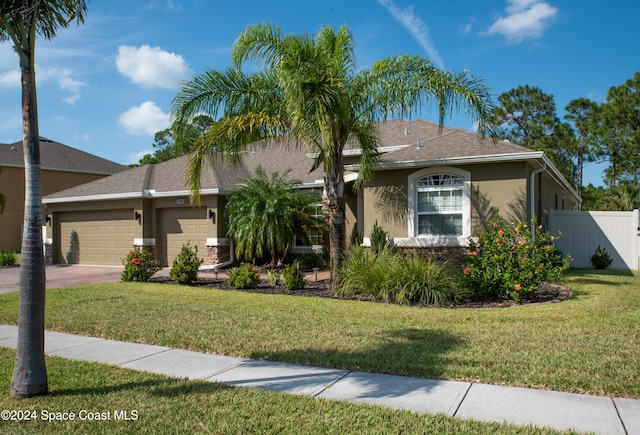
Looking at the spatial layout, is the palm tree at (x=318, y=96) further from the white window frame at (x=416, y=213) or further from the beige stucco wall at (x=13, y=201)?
the beige stucco wall at (x=13, y=201)

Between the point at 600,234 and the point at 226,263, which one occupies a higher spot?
the point at 600,234

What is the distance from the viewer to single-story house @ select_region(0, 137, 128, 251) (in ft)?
90.6

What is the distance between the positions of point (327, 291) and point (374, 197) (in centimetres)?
351

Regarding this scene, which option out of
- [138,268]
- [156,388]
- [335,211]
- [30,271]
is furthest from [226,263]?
[30,271]

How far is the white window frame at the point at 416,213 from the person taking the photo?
1321cm

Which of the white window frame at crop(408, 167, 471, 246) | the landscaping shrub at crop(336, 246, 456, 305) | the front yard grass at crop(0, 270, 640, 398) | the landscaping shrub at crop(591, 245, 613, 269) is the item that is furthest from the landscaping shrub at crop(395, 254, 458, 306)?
the landscaping shrub at crop(591, 245, 613, 269)

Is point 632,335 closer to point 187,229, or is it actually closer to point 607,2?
point 607,2

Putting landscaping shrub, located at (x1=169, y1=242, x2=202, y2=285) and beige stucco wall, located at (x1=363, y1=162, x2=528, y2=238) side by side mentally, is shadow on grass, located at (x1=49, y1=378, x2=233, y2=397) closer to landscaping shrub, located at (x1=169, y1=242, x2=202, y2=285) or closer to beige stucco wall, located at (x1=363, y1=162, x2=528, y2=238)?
landscaping shrub, located at (x1=169, y1=242, x2=202, y2=285)

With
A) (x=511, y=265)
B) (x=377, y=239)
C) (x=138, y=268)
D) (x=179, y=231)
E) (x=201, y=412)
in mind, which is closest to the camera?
(x=201, y=412)

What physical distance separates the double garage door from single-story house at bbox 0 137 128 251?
7.27 metres

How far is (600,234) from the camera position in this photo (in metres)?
17.3

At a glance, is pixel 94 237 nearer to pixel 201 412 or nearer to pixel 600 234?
pixel 201 412

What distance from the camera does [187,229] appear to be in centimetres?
1881

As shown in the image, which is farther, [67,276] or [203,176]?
[203,176]
